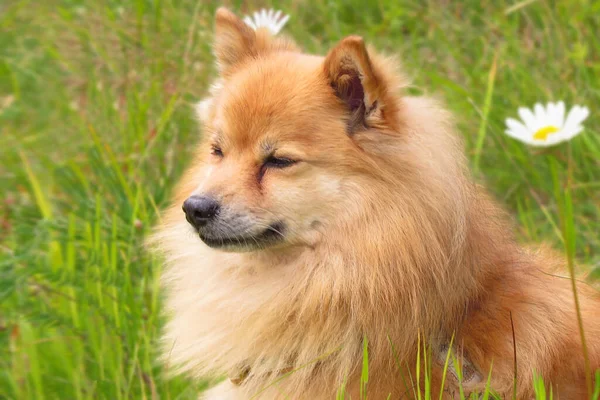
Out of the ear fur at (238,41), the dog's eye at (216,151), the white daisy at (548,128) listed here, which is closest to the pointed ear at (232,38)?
the ear fur at (238,41)

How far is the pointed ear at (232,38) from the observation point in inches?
120

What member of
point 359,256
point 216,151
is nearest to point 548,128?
point 359,256

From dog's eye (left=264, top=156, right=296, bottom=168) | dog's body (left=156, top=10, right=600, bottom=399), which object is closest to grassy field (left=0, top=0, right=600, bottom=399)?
dog's body (left=156, top=10, right=600, bottom=399)

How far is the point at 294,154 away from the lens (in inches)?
103

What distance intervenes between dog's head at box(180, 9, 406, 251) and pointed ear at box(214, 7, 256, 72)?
342mm

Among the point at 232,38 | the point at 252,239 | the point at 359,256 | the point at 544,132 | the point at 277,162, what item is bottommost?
the point at 252,239

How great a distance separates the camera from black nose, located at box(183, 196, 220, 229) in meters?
2.60

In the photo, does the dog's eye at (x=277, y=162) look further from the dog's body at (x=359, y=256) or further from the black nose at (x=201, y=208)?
the black nose at (x=201, y=208)

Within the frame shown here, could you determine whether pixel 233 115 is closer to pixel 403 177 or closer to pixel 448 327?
pixel 403 177

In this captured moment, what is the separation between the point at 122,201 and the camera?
375 cm

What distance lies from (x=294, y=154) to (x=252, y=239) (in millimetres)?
325

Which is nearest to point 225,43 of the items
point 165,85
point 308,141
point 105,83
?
point 308,141

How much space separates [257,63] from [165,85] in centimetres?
190

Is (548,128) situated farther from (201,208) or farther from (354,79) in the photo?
(201,208)
